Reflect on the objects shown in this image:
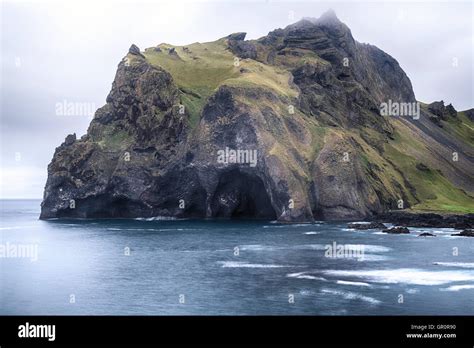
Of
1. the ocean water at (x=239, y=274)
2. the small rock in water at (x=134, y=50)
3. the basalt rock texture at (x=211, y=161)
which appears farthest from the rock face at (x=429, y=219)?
the small rock in water at (x=134, y=50)

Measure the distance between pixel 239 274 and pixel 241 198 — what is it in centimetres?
9482

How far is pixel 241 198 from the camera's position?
538 feet

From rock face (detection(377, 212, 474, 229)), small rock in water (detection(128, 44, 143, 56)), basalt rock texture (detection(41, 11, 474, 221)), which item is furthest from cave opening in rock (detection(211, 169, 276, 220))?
small rock in water (detection(128, 44, 143, 56))

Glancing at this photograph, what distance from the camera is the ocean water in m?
52.8

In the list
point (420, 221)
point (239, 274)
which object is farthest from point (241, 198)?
point (239, 274)

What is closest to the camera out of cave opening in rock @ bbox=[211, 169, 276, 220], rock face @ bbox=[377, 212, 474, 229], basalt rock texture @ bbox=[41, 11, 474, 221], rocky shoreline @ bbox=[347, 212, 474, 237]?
rocky shoreline @ bbox=[347, 212, 474, 237]

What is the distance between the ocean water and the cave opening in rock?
39.2 meters

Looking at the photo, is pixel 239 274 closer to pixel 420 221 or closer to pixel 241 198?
pixel 241 198

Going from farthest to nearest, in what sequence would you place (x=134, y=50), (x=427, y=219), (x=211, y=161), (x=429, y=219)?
(x=134, y=50) → (x=211, y=161) → (x=427, y=219) → (x=429, y=219)

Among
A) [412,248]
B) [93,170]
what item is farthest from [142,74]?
[412,248]

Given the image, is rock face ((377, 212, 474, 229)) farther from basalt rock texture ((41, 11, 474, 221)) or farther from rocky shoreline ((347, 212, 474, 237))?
basalt rock texture ((41, 11, 474, 221))

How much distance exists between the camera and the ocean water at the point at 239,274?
173ft
